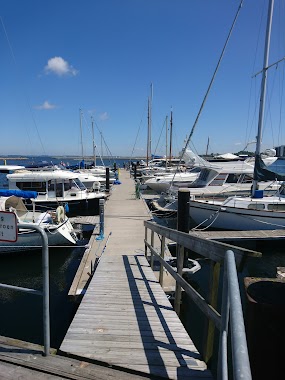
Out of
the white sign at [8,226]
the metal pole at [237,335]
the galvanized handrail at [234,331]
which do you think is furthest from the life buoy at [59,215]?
the metal pole at [237,335]

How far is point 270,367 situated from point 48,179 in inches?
664

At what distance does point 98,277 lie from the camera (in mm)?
6230

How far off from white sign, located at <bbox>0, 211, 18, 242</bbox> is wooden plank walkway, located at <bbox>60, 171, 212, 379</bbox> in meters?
1.33

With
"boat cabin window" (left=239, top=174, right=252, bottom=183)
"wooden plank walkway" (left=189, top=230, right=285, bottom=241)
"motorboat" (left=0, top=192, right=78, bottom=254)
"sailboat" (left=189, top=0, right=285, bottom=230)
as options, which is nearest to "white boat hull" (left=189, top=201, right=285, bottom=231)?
"sailboat" (left=189, top=0, right=285, bottom=230)

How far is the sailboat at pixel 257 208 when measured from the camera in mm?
13695

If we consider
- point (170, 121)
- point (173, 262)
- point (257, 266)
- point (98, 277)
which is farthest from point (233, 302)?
point (170, 121)

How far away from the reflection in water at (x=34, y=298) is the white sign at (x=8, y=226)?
430 cm

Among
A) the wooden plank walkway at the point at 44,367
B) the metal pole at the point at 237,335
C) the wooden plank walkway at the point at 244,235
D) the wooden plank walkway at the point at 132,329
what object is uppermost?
the metal pole at the point at 237,335

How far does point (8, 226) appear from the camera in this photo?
2.87m

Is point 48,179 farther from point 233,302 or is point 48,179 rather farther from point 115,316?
point 233,302

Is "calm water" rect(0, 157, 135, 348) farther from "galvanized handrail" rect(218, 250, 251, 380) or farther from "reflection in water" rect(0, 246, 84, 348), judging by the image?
"galvanized handrail" rect(218, 250, 251, 380)

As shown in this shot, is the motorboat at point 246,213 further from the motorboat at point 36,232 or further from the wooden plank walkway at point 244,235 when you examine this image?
the motorboat at point 36,232

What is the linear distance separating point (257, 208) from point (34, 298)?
1009 cm

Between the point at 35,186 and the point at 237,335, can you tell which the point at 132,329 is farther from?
the point at 35,186
